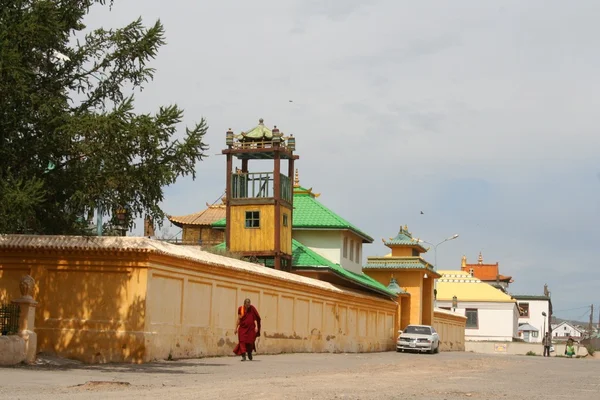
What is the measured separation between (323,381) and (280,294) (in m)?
16.2

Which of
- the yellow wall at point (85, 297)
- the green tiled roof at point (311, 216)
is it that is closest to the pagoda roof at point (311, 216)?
the green tiled roof at point (311, 216)

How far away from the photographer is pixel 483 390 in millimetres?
17000

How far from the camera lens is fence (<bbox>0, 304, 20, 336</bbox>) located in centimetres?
2080

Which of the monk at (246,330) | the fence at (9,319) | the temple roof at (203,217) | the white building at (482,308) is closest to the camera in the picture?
the fence at (9,319)

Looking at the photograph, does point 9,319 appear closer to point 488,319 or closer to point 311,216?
point 311,216

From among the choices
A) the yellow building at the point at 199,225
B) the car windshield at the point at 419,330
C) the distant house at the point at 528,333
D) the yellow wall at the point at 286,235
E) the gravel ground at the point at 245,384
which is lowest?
the gravel ground at the point at 245,384

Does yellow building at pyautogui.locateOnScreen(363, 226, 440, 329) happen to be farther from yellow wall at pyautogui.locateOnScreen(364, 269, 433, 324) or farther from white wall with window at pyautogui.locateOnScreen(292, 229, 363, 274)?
white wall with window at pyautogui.locateOnScreen(292, 229, 363, 274)

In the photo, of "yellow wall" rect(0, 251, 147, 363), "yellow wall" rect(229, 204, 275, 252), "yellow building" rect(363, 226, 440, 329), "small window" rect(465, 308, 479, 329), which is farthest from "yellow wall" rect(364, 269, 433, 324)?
"yellow wall" rect(0, 251, 147, 363)

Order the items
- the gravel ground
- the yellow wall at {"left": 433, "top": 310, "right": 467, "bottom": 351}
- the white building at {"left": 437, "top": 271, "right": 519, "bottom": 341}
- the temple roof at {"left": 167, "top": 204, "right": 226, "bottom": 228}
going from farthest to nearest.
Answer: the white building at {"left": 437, "top": 271, "right": 519, "bottom": 341} → the temple roof at {"left": 167, "top": 204, "right": 226, "bottom": 228} → the yellow wall at {"left": 433, "top": 310, "right": 467, "bottom": 351} → the gravel ground

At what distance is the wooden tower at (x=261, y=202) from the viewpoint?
142 ft

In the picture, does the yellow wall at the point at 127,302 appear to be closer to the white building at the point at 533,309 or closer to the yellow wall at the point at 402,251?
the yellow wall at the point at 402,251

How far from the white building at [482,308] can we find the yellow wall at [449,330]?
44.9 feet

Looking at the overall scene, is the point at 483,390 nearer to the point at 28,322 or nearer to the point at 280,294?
the point at 28,322

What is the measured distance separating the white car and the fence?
30.5 metres
